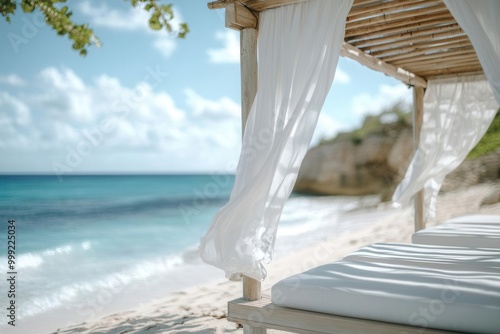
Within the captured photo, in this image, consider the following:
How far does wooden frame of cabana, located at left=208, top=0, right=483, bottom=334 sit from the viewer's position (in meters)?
2.12

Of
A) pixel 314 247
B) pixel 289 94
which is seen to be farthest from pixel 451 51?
pixel 314 247

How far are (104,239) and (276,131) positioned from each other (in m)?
10.6

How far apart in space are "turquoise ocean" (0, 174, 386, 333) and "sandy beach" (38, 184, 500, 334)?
42cm

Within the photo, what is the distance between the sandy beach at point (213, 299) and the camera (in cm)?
349

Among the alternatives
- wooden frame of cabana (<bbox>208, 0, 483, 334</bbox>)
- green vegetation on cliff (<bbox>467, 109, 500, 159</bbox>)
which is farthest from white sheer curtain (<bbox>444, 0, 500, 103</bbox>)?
green vegetation on cliff (<bbox>467, 109, 500, 159</bbox>)

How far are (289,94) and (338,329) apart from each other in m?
1.17

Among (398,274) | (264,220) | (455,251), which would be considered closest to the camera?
(398,274)

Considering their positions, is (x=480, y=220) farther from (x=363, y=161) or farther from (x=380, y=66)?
(x=363, y=161)

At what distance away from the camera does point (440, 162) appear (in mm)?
4691

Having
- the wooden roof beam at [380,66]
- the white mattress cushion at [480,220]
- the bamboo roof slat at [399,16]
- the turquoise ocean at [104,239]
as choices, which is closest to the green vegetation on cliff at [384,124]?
the turquoise ocean at [104,239]

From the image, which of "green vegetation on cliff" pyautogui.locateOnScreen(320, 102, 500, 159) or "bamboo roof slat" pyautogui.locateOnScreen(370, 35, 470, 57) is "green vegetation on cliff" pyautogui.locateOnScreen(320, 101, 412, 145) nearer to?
"green vegetation on cliff" pyautogui.locateOnScreen(320, 102, 500, 159)

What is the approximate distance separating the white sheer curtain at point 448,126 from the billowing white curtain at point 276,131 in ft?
8.29

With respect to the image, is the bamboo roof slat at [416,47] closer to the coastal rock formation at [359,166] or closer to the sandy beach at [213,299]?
the sandy beach at [213,299]

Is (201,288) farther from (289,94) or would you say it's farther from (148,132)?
(148,132)
